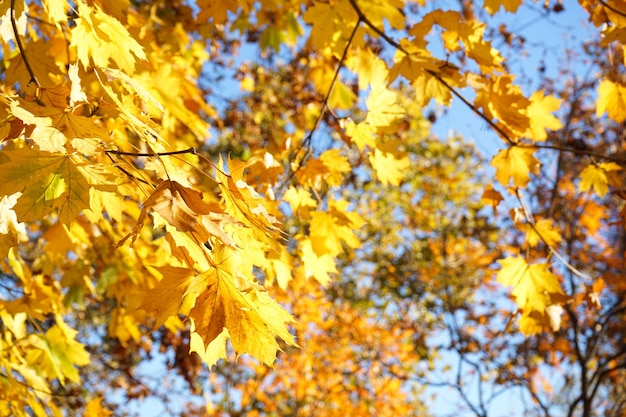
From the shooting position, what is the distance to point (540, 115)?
8.18ft

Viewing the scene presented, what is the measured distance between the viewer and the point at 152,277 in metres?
3.04

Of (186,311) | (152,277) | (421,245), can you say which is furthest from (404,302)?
(186,311)

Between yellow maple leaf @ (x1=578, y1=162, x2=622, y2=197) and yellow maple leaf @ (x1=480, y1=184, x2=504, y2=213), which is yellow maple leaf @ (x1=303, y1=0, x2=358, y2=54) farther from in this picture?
yellow maple leaf @ (x1=578, y1=162, x2=622, y2=197)

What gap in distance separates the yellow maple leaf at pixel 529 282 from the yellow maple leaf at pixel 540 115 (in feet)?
1.88

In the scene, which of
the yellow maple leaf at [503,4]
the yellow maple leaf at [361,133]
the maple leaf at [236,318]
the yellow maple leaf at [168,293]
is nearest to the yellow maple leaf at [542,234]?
the yellow maple leaf at [361,133]

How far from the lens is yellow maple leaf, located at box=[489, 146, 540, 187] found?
246 cm

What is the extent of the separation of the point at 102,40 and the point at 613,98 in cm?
223

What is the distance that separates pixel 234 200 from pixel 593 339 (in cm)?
376

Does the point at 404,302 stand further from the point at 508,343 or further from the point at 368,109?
the point at 368,109

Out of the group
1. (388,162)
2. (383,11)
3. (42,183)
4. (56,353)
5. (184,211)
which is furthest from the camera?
(56,353)

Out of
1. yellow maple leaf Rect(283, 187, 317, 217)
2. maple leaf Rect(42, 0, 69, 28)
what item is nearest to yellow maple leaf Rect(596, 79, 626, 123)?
yellow maple leaf Rect(283, 187, 317, 217)

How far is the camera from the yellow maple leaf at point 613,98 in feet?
8.31

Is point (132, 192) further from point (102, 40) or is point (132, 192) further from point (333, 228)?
point (333, 228)

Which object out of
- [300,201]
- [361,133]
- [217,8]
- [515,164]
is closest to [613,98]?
[515,164]
